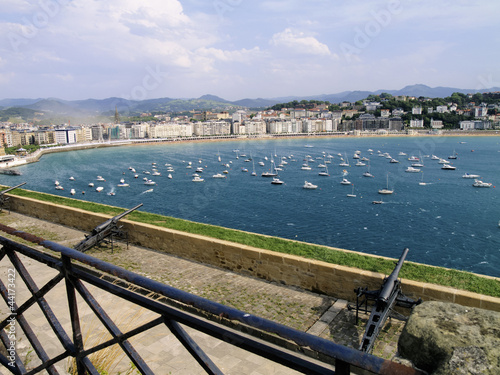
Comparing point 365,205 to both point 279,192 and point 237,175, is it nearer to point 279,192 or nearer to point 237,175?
point 279,192

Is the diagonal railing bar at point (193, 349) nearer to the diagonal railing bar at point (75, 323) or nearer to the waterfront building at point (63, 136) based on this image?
the diagonal railing bar at point (75, 323)

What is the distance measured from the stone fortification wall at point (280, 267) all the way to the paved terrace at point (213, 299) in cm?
24

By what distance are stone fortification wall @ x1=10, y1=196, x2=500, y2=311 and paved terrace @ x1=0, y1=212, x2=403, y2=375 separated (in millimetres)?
237

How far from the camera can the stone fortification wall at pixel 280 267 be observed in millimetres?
7605

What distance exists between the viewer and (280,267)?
30.4ft

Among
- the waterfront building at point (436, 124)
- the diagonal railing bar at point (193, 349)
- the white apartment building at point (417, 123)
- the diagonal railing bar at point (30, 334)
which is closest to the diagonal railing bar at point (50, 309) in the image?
the diagonal railing bar at point (30, 334)

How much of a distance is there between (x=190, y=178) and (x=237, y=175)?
275 inches

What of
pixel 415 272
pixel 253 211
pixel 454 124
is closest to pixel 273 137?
pixel 454 124

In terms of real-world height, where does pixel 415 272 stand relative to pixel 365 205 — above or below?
above

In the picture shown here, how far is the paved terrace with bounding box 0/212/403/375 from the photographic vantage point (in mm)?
5672

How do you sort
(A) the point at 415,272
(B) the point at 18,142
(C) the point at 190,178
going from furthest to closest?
(B) the point at 18,142, (C) the point at 190,178, (A) the point at 415,272

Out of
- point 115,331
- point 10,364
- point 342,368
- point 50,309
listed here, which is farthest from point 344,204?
point 342,368

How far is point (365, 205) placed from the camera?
36625 mm

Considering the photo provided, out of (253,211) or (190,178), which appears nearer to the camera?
(253,211)
